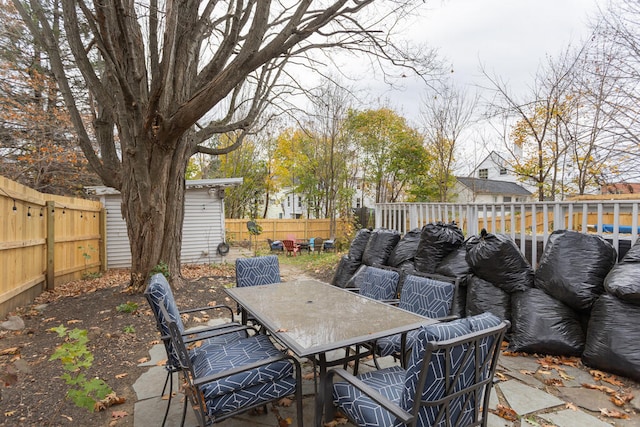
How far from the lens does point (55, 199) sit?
5648 millimetres

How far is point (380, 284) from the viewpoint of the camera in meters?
3.06

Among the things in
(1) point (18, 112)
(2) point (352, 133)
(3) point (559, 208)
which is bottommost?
(3) point (559, 208)

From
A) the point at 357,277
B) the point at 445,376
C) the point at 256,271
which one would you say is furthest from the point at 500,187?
the point at 445,376

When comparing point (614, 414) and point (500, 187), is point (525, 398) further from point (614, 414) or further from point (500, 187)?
point (500, 187)

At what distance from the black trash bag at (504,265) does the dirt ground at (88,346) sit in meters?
3.29

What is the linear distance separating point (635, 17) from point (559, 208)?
5376 mm

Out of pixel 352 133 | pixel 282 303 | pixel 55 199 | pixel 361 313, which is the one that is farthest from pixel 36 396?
pixel 352 133

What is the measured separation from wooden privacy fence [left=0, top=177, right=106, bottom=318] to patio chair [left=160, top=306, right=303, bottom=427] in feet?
11.6

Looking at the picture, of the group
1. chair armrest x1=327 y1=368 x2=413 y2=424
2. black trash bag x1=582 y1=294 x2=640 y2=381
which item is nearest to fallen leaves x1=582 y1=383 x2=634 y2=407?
black trash bag x1=582 y1=294 x2=640 y2=381

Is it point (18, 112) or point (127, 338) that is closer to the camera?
point (127, 338)

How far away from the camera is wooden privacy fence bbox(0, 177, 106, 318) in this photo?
4051 millimetres

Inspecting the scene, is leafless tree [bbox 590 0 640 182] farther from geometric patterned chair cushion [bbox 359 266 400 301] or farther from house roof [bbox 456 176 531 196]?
house roof [bbox 456 176 531 196]

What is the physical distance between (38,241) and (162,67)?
3.34 meters

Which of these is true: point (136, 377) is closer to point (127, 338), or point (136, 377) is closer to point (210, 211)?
point (127, 338)
